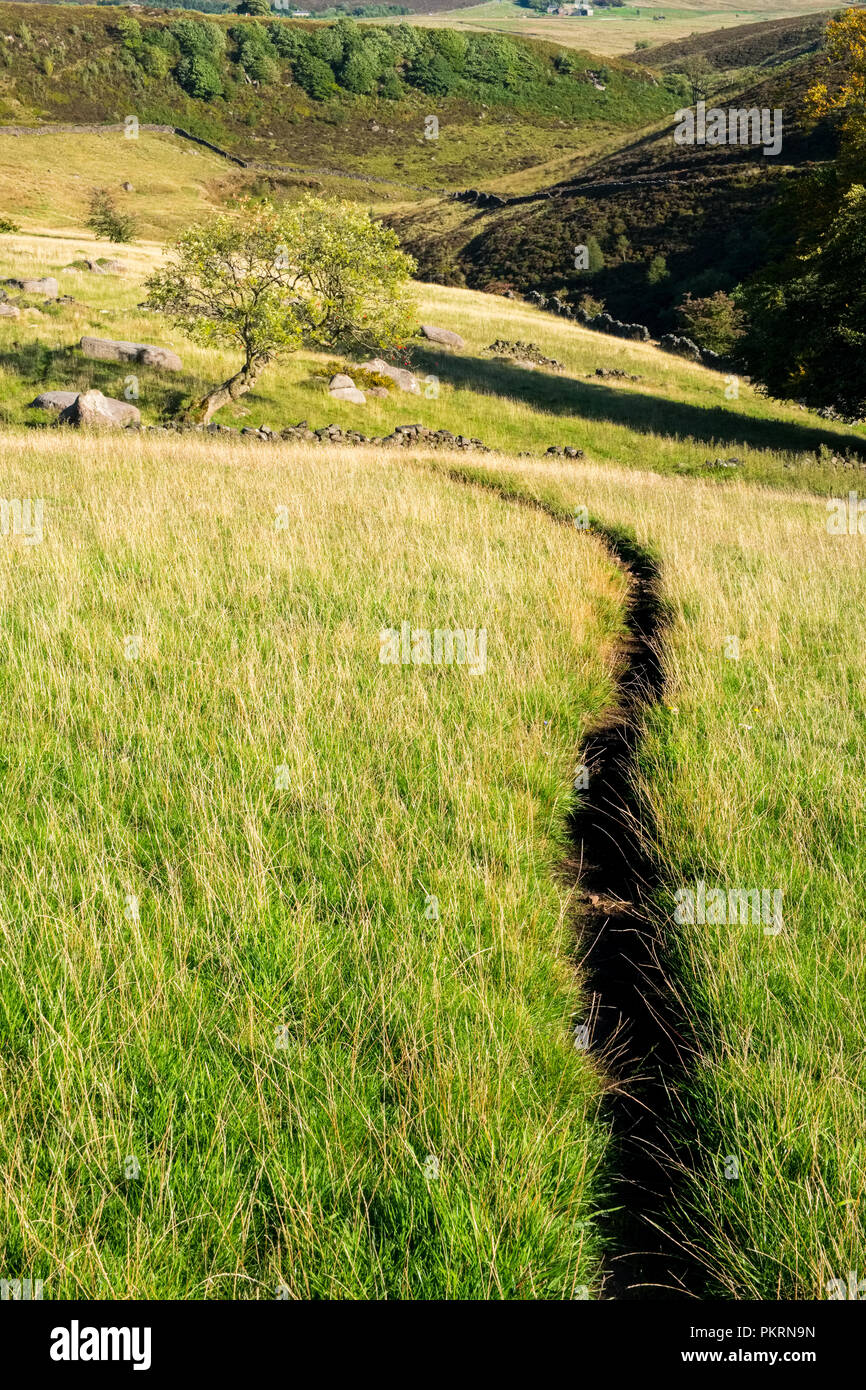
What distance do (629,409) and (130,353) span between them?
1882cm

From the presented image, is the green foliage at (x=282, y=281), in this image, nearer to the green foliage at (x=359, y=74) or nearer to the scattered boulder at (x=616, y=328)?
the scattered boulder at (x=616, y=328)

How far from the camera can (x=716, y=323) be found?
163 ft

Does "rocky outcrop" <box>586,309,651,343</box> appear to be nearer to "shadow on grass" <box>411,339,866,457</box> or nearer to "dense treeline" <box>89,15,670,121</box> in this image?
"shadow on grass" <box>411,339,866,457</box>

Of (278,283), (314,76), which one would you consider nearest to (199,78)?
(314,76)

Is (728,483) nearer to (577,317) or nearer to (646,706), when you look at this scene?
(646,706)

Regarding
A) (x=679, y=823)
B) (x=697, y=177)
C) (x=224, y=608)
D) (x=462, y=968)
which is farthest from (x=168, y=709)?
(x=697, y=177)

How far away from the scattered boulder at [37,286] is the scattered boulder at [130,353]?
26.3ft

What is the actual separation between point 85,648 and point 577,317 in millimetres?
63625

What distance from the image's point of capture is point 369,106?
604ft

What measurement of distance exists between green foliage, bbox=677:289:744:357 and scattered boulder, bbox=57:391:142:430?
41378mm

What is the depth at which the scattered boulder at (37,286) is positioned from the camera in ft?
99.5

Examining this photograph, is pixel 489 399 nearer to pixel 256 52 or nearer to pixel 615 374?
pixel 615 374

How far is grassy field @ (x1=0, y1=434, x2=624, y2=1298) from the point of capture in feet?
6.91

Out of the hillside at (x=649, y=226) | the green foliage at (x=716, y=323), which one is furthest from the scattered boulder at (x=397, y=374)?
the hillside at (x=649, y=226)
